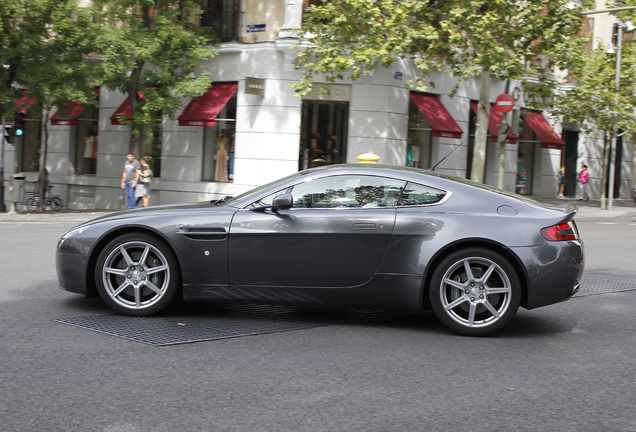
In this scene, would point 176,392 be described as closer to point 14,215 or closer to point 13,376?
point 13,376

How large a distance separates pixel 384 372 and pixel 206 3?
21.9 meters

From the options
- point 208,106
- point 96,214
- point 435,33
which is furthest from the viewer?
point 208,106

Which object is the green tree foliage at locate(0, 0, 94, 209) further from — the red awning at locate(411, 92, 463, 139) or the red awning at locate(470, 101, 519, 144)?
the red awning at locate(470, 101, 519, 144)

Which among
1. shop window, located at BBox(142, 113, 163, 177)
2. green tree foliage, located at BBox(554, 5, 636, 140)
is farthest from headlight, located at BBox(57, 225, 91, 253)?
green tree foliage, located at BBox(554, 5, 636, 140)

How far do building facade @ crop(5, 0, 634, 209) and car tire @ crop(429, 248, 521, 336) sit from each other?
17.5m

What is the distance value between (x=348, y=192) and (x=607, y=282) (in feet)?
15.3

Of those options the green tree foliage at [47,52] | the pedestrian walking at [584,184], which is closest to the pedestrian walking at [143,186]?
the green tree foliage at [47,52]

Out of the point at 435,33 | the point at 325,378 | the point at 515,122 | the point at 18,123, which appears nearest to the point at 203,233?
the point at 325,378

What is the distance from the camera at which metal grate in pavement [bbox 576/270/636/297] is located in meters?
8.51

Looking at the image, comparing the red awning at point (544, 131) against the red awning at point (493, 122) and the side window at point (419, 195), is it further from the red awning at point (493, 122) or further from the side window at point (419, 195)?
the side window at point (419, 195)

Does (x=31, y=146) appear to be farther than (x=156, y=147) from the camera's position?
Yes

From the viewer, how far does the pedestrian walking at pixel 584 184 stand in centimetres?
3331

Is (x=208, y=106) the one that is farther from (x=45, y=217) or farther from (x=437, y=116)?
(x=437, y=116)

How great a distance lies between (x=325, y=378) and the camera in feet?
15.0
